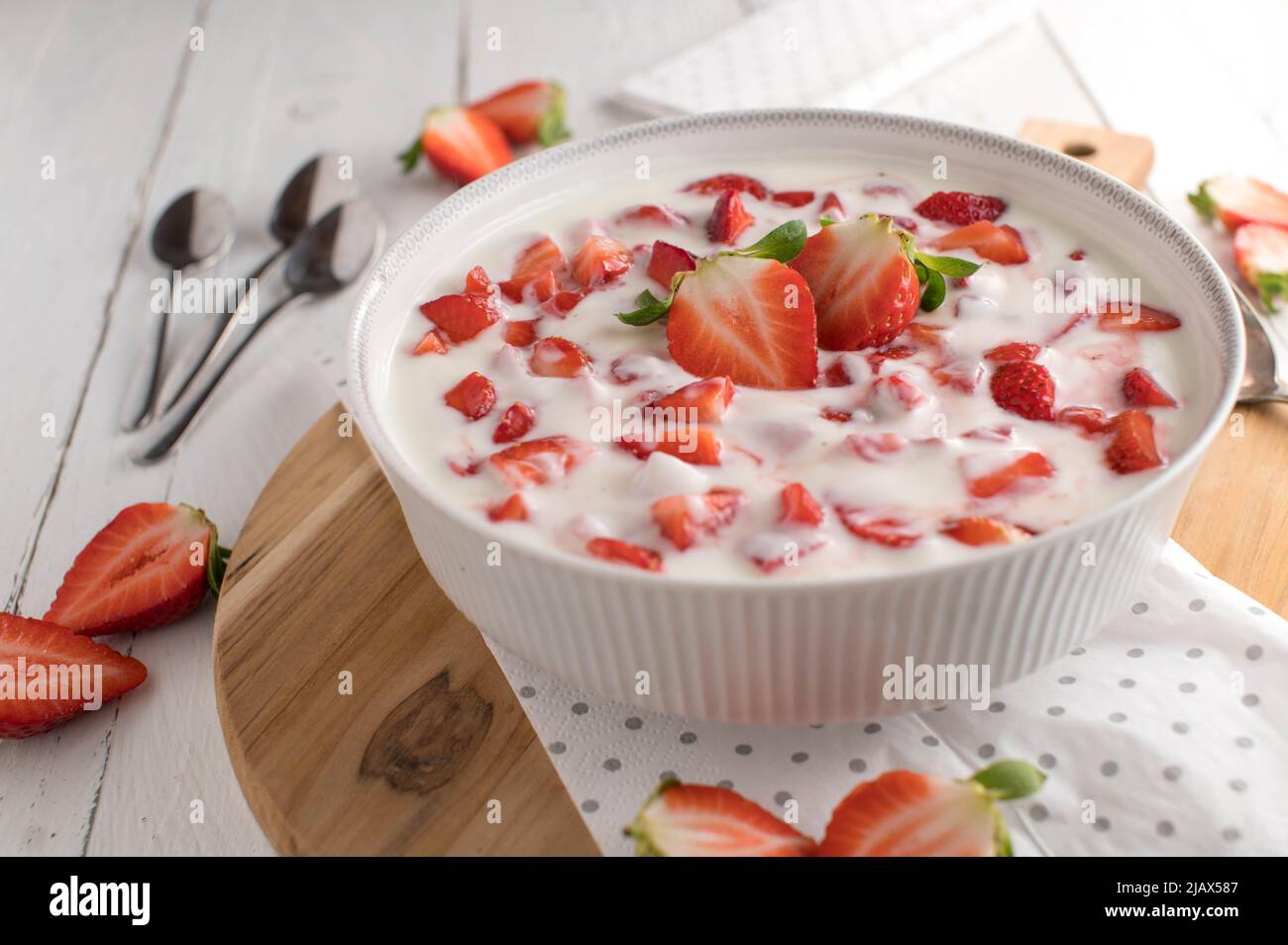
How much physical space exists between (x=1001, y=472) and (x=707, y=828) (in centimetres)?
52

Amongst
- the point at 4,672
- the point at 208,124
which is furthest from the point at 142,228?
the point at 4,672

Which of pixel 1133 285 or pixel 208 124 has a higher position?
pixel 1133 285

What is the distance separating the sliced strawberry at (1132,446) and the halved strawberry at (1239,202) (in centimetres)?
124

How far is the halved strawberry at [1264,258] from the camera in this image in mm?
2477

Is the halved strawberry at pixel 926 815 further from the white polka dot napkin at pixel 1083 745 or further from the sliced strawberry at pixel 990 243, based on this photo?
the sliced strawberry at pixel 990 243

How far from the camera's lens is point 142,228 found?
3027mm

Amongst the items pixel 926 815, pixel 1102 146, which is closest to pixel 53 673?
pixel 926 815

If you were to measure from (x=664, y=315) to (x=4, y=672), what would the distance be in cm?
105

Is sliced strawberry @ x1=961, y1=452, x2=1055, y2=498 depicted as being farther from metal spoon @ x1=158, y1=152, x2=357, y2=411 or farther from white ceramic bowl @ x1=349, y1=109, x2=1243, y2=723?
metal spoon @ x1=158, y1=152, x2=357, y2=411

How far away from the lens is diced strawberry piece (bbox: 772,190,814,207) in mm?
2127

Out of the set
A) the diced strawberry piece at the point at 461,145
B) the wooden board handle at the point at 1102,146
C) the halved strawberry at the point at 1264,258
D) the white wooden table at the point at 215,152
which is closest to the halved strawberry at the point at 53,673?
the white wooden table at the point at 215,152

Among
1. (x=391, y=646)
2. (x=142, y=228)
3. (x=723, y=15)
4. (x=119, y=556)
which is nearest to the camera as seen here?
(x=391, y=646)
